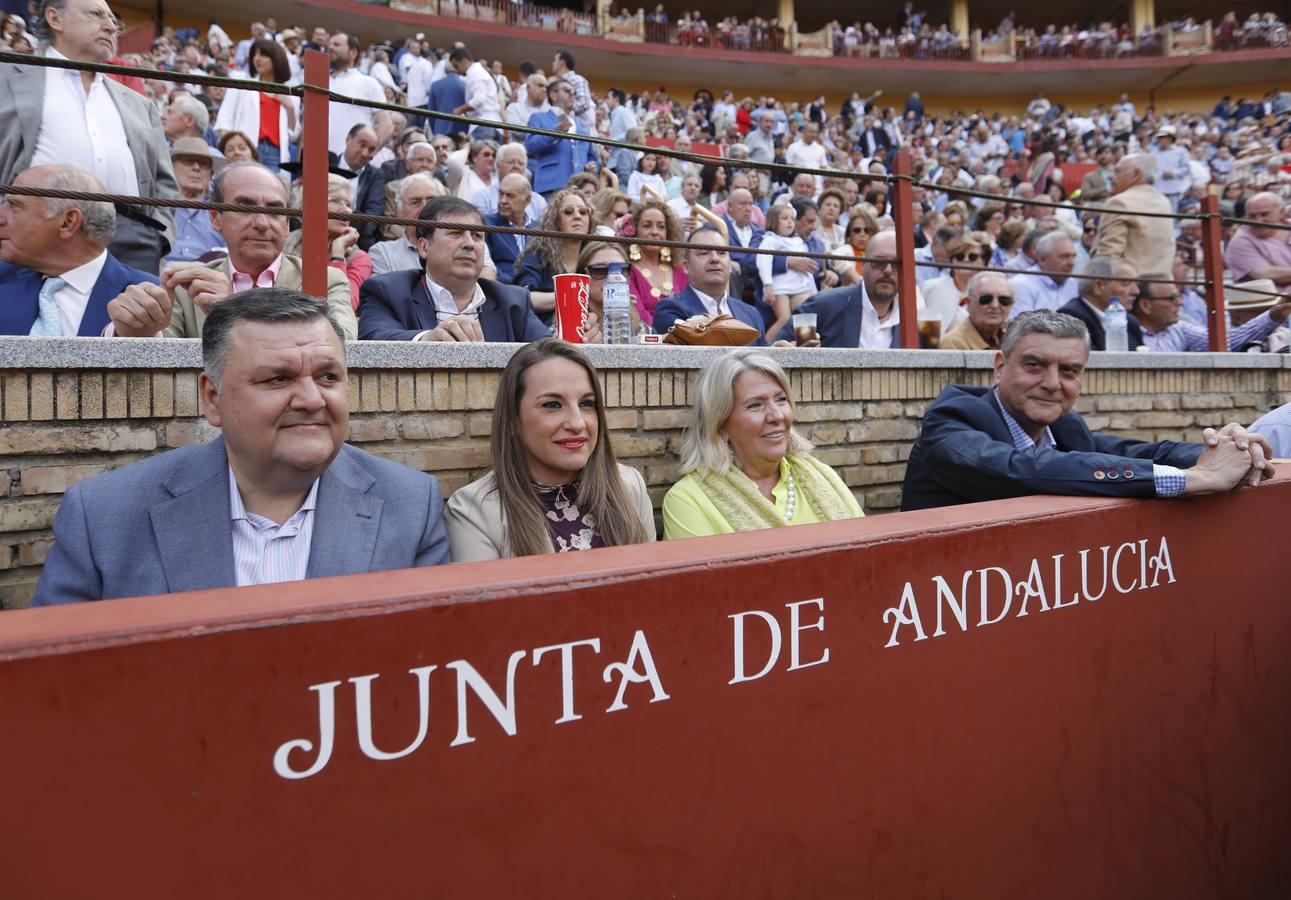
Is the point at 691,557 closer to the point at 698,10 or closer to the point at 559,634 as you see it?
the point at 559,634

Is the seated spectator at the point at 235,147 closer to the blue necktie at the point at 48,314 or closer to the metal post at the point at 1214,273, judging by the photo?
the blue necktie at the point at 48,314

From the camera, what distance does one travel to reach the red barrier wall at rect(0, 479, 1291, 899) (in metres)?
1.05

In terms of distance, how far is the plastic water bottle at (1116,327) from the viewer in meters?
5.56

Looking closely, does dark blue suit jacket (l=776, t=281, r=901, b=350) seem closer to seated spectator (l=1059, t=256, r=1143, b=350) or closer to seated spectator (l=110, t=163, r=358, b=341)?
seated spectator (l=1059, t=256, r=1143, b=350)

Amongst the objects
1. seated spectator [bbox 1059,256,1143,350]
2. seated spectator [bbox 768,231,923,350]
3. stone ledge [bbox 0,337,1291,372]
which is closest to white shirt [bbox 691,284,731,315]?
seated spectator [bbox 768,231,923,350]

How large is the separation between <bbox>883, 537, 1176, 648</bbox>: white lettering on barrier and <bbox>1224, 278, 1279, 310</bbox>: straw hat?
4994 millimetres

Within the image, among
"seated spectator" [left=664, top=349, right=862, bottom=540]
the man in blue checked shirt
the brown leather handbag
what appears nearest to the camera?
the man in blue checked shirt

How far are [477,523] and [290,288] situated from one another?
3.23 feet

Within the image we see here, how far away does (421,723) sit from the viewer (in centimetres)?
123

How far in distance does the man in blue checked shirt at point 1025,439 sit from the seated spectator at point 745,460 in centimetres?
40

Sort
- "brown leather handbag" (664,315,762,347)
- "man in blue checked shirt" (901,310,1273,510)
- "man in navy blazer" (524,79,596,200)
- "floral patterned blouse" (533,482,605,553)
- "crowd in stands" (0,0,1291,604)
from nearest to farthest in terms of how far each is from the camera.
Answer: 1. "crowd in stands" (0,0,1291,604)
2. "man in blue checked shirt" (901,310,1273,510)
3. "floral patterned blouse" (533,482,605,553)
4. "brown leather handbag" (664,315,762,347)
5. "man in navy blazer" (524,79,596,200)

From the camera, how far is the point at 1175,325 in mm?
6488

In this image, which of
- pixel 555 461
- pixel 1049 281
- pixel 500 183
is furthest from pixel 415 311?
pixel 1049 281

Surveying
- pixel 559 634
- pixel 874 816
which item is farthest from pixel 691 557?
pixel 874 816
